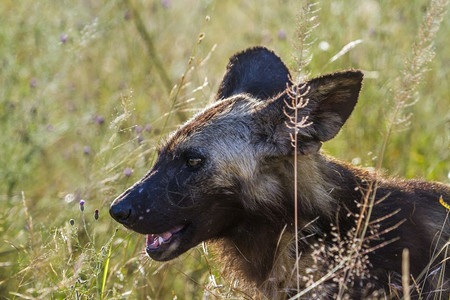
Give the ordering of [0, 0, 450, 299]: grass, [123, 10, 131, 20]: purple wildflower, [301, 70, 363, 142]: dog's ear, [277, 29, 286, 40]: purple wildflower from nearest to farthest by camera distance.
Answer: [301, 70, 363, 142]: dog's ear → [0, 0, 450, 299]: grass → [123, 10, 131, 20]: purple wildflower → [277, 29, 286, 40]: purple wildflower

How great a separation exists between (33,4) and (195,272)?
262cm

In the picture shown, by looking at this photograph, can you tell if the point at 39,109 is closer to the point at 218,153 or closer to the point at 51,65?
the point at 51,65

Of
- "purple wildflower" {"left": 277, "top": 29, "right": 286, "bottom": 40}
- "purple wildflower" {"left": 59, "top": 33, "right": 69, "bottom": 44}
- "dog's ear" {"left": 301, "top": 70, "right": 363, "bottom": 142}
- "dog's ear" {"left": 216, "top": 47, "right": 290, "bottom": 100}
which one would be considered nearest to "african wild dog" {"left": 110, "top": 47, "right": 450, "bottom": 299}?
"dog's ear" {"left": 301, "top": 70, "right": 363, "bottom": 142}

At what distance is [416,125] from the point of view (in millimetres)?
5730

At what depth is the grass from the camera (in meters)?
4.39

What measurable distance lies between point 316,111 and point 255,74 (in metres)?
0.79

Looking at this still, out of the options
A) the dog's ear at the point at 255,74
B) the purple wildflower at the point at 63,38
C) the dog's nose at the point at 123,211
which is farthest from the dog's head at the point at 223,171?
the purple wildflower at the point at 63,38

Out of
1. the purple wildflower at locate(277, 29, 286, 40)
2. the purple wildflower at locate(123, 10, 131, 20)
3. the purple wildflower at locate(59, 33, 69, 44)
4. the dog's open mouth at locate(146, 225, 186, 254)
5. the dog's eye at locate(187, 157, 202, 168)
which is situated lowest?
the purple wildflower at locate(277, 29, 286, 40)

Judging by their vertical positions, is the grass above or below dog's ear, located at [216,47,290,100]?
below

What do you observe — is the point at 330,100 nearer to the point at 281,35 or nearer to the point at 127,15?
the point at 281,35

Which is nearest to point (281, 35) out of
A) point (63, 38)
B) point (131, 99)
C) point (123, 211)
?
point (131, 99)

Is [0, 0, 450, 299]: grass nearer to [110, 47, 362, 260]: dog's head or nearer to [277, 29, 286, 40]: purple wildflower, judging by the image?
[277, 29, 286, 40]: purple wildflower

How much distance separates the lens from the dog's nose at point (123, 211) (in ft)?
10.6

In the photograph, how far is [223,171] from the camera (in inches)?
132
